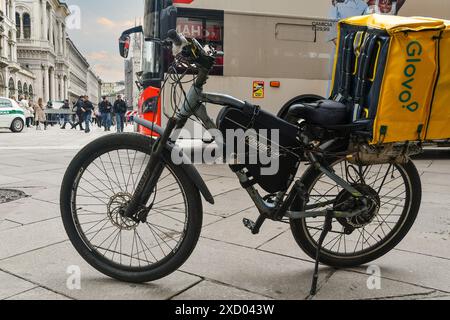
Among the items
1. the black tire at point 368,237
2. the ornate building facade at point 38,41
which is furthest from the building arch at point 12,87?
the black tire at point 368,237

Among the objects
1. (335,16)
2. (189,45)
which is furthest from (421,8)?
(189,45)

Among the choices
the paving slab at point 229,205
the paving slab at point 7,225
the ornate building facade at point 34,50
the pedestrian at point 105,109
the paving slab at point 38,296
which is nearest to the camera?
the paving slab at point 38,296

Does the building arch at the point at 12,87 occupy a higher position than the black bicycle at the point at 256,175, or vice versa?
the building arch at the point at 12,87

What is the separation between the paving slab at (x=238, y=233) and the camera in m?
3.44

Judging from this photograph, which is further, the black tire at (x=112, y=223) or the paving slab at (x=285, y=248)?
the paving slab at (x=285, y=248)

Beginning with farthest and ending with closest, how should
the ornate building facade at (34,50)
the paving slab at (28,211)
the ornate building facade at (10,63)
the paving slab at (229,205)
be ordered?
the ornate building facade at (34,50) < the ornate building facade at (10,63) < the paving slab at (229,205) < the paving slab at (28,211)

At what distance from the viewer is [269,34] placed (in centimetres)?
820

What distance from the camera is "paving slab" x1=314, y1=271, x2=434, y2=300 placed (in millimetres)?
2508

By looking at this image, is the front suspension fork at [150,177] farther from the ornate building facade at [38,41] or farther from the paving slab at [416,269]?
the ornate building facade at [38,41]

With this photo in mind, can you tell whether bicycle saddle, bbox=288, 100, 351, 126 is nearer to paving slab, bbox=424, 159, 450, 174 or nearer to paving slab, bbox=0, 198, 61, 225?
paving slab, bbox=0, 198, 61, 225

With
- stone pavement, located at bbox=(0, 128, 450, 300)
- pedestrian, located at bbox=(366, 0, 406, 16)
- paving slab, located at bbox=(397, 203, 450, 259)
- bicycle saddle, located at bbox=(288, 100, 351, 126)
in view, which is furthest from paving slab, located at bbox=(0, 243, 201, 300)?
pedestrian, located at bbox=(366, 0, 406, 16)

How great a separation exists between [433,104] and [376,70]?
1.22 feet

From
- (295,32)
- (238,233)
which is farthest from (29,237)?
(295,32)
